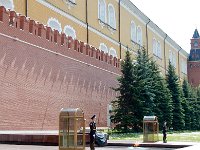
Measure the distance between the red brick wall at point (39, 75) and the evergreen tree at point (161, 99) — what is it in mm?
4195

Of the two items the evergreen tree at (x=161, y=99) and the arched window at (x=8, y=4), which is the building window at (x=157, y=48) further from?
the arched window at (x=8, y=4)

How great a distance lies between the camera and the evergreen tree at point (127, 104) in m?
22.4

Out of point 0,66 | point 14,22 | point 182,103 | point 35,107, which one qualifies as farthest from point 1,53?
point 182,103

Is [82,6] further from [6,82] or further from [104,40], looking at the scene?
[6,82]

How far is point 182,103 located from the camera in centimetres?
3331

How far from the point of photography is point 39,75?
17.8 metres

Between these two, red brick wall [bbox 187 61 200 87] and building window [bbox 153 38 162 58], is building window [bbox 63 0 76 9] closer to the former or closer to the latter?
building window [bbox 153 38 162 58]

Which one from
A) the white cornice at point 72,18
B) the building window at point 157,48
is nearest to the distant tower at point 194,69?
the building window at point 157,48

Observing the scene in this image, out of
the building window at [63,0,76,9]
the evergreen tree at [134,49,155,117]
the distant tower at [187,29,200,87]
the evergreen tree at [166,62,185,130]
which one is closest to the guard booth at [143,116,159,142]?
the evergreen tree at [134,49,155,117]

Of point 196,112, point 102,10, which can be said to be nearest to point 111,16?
point 102,10

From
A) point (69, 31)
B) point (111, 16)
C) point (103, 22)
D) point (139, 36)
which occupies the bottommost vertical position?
point (69, 31)

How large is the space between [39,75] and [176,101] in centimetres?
1535

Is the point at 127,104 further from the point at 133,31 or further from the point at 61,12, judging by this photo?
the point at 133,31

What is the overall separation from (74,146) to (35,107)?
7187mm
